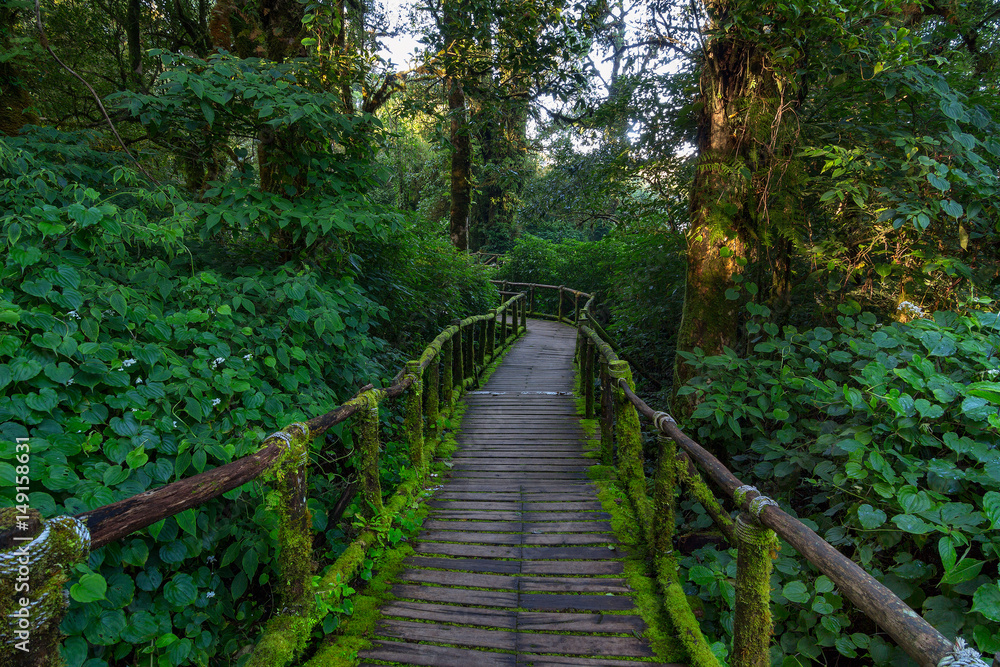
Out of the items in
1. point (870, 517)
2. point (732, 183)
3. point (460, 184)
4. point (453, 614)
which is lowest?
point (453, 614)

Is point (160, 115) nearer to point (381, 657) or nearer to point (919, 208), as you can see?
point (381, 657)

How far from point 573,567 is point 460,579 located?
761mm

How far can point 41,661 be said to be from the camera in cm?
126

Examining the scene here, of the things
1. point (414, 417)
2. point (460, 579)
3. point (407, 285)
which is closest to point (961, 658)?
point (460, 579)

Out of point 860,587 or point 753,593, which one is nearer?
point 860,587

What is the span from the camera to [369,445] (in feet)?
10.6

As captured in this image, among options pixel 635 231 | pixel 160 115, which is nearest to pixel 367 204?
pixel 160 115

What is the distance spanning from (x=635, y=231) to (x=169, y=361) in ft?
26.7

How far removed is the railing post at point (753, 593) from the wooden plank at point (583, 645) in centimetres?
58

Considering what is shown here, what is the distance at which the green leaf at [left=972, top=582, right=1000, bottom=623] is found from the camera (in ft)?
5.90

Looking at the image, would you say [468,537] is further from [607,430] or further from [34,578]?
[34,578]

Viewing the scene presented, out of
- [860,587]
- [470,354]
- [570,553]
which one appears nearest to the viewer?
[860,587]

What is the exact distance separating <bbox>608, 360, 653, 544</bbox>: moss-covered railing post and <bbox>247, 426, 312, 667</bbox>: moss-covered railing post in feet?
7.73

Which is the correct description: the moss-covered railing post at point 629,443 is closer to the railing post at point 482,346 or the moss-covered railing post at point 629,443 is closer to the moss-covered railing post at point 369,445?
the moss-covered railing post at point 369,445
